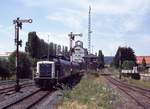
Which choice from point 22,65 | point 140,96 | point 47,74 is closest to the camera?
point 140,96

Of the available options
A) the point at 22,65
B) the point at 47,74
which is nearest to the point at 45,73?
the point at 47,74

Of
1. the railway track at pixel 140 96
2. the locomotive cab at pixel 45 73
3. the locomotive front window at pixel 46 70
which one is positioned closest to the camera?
the railway track at pixel 140 96

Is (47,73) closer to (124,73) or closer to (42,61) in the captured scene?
(42,61)

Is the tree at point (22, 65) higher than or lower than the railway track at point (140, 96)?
higher

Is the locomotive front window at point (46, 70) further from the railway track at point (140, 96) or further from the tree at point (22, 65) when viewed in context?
the tree at point (22, 65)

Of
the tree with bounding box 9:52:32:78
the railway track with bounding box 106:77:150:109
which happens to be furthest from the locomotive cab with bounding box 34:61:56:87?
the tree with bounding box 9:52:32:78

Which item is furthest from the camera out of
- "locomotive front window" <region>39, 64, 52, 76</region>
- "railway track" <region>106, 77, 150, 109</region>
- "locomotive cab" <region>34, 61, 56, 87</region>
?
"locomotive front window" <region>39, 64, 52, 76</region>

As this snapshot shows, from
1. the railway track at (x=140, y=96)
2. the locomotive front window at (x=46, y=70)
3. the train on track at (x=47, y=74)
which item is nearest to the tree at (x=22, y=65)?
→ the railway track at (x=140, y=96)

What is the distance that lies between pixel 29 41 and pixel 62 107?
11945 centimetres

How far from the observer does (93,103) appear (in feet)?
73.5

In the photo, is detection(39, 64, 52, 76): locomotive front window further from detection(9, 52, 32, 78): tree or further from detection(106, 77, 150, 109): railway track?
detection(9, 52, 32, 78): tree

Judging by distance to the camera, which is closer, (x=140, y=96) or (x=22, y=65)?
(x=140, y=96)

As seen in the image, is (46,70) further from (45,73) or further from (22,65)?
(22,65)

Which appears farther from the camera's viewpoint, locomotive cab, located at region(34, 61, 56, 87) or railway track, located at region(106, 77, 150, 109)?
locomotive cab, located at region(34, 61, 56, 87)
